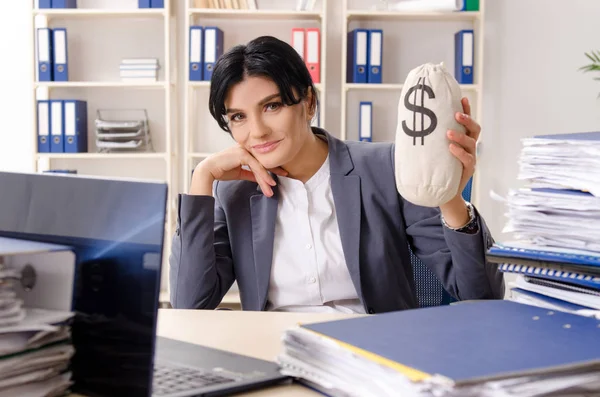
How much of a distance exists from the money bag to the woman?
53 centimetres

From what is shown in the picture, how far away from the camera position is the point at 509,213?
1.11 m

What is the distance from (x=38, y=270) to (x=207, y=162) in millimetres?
1022

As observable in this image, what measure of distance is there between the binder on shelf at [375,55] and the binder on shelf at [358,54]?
24mm

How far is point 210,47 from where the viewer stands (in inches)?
154

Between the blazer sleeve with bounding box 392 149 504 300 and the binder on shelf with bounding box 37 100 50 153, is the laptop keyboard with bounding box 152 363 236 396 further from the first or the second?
the binder on shelf with bounding box 37 100 50 153

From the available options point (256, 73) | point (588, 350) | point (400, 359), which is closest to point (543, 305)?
point (588, 350)

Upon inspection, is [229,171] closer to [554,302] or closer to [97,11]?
[554,302]

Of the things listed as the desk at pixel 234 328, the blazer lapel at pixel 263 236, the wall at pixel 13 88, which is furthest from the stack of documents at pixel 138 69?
the desk at pixel 234 328

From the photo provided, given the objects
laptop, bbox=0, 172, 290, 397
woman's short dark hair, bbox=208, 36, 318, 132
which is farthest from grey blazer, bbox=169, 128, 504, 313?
laptop, bbox=0, 172, 290, 397

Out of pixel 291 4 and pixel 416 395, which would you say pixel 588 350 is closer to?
pixel 416 395

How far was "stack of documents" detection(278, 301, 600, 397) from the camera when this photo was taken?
0.67 meters

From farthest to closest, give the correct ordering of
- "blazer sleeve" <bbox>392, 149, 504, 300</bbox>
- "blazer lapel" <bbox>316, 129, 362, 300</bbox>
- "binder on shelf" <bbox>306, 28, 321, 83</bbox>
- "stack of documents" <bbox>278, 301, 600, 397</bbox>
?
"binder on shelf" <bbox>306, 28, 321, 83</bbox>, "blazer lapel" <bbox>316, 129, 362, 300</bbox>, "blazer sleeve" <bbox>392, 149, 504, 300</bbox>, "stack of documents" <bbox>278, 301, 600, 397</bbox>

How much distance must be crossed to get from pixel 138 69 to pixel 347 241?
2.74m

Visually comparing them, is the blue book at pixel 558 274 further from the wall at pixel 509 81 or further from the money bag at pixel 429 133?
the wall at pixel 509 81
